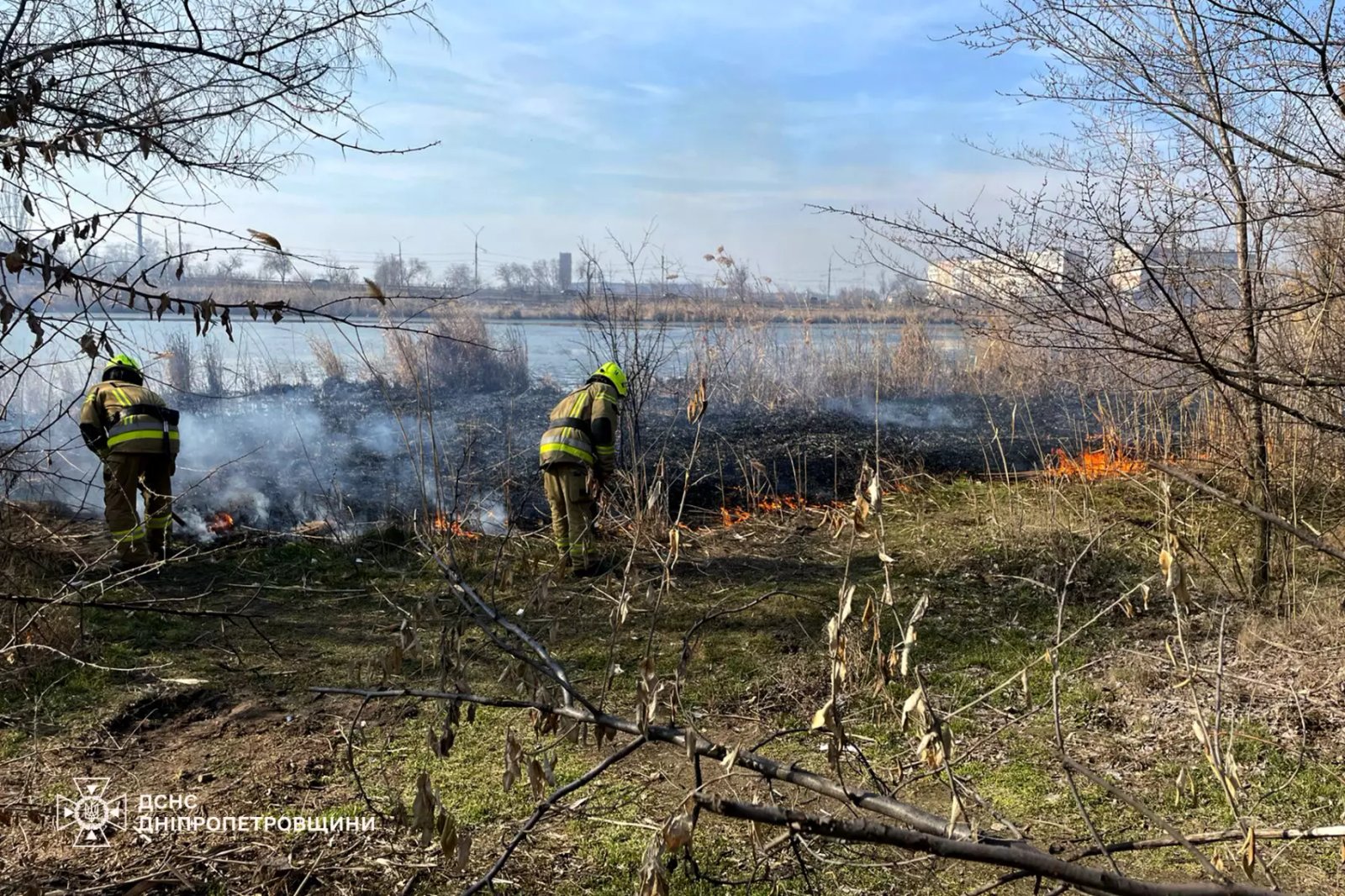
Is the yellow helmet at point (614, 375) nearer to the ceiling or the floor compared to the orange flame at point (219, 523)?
nearer to the ceiling

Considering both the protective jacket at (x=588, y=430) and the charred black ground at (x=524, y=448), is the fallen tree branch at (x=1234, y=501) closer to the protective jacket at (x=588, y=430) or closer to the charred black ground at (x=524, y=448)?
the protective jacket at (x=588, y=430)

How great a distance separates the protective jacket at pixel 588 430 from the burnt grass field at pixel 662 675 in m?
0.74

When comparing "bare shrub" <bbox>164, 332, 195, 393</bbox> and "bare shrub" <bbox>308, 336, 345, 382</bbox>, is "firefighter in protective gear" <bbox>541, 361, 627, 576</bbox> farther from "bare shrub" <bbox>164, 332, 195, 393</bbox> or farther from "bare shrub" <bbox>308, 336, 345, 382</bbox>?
"bare shrub" <bbox>164, 332, 195, 393</bbox>

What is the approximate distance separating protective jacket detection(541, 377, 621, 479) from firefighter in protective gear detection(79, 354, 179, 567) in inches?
116

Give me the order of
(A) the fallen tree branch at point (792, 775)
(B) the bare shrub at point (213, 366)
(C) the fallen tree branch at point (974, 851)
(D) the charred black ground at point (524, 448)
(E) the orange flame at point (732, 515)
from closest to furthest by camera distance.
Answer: (C) the fallen tree branch at point (974, 851) < (A) the fallen tree branch at point (792, 775) < (E) the orange flame at point (732, 515) < (D) the charred black ground at point (524, 448) < (B) the bare shrub at point (213, 366)

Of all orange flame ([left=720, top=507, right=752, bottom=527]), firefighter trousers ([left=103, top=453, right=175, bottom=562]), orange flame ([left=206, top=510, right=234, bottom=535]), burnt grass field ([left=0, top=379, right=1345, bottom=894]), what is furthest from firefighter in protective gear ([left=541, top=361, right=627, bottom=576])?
orange flame ([left=206, top=510, right=234, bottom=535])

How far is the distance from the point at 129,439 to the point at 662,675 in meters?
4.74

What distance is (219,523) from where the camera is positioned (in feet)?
28.2

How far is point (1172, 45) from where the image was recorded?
4.86 metres

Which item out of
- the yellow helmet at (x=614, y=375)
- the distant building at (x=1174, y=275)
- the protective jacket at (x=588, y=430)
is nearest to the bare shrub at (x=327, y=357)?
the protective jacket at (x=588, y=430)

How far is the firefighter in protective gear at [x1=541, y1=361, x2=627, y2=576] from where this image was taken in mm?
7000

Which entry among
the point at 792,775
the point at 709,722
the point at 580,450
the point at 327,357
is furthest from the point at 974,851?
the point at 327,357

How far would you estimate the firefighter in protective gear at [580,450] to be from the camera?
23.0 ft

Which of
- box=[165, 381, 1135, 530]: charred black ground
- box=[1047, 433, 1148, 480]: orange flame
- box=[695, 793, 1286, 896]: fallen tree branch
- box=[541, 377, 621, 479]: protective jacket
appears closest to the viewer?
box=[695, 793, 1286, 896]: fallen tree branch
